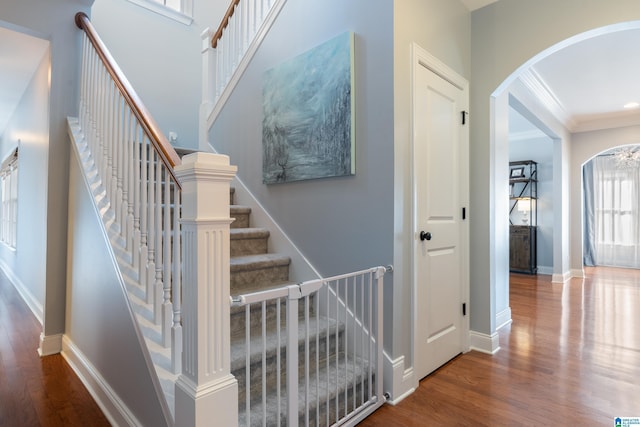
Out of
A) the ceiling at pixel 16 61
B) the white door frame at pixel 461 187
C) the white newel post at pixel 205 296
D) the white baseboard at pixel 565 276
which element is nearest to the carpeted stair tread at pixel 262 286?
the white door frame at pixel 461 187

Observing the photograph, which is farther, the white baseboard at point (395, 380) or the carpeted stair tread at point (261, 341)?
the white baseboard at point (395, 380)

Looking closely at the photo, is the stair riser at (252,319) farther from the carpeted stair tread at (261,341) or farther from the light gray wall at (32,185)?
the light gray wall at (32,185)

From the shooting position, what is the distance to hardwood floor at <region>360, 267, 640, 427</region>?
1.81 meters

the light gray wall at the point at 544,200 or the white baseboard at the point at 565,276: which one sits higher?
the light gray wall at the point at 544,200

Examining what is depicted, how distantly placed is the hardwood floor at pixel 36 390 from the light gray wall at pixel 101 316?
164 millimetres

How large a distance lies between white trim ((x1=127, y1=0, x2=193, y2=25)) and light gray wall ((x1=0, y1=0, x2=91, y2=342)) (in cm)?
143

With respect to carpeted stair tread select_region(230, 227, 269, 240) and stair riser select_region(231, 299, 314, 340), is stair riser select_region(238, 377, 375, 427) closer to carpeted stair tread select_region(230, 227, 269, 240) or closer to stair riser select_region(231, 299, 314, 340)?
stair riser select_region(231, 299, 314, 340)

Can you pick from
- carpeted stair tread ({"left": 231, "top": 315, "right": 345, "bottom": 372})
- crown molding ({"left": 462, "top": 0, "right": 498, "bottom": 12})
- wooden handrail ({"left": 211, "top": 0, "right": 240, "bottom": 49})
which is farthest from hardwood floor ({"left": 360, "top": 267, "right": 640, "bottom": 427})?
wooden handrail ({"left": 211, "top": 0, "right": 240, "bottom": 49})

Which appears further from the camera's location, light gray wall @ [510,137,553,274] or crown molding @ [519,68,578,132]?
light gray wall @ [510,137,553,274]

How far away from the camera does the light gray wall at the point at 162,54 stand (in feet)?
12.3

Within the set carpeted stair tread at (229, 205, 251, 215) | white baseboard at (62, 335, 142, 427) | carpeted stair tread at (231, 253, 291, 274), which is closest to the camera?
white baseboard at (62, 335, 142, 427)

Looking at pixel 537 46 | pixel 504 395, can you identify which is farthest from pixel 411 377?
pixel 537 46

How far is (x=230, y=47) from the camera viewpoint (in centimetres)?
322

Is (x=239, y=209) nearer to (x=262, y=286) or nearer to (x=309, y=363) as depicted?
(x=262, y=286)
